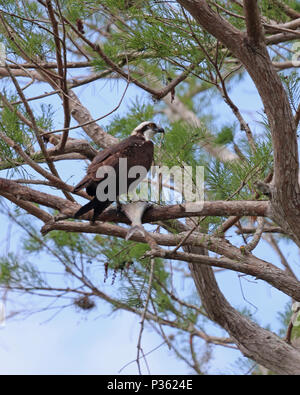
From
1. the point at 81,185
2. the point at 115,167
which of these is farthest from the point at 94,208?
the point at 115,167

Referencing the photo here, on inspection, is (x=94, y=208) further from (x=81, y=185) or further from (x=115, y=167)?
(x=115, y=167)

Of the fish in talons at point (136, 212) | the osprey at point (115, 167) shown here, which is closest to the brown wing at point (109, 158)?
the osprey at point (115, 167)

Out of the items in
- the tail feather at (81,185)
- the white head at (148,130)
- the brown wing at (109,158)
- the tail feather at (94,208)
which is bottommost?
the tail feather at (94,208)

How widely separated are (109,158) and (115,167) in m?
0.06

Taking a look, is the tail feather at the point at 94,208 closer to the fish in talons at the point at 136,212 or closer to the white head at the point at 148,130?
the fish in talons at the point at 136,212

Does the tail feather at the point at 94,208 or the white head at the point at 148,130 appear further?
the white head at the point at 148,130

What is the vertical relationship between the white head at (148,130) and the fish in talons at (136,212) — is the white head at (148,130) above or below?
above

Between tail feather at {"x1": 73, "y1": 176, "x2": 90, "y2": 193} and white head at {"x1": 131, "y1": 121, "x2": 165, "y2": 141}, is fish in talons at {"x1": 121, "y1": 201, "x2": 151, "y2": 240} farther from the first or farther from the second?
white head at {"x1": 131, "y1": 121, "x2": 165, "y2": 141}

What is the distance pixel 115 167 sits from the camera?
247 cm

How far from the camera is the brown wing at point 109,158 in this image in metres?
2.33

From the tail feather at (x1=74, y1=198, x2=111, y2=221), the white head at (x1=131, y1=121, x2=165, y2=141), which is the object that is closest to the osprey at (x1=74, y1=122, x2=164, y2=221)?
the tail feather at (x1=74, y1=198, x2=111, y2=221)

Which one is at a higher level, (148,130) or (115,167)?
(148,130)

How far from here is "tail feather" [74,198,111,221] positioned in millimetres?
2209
